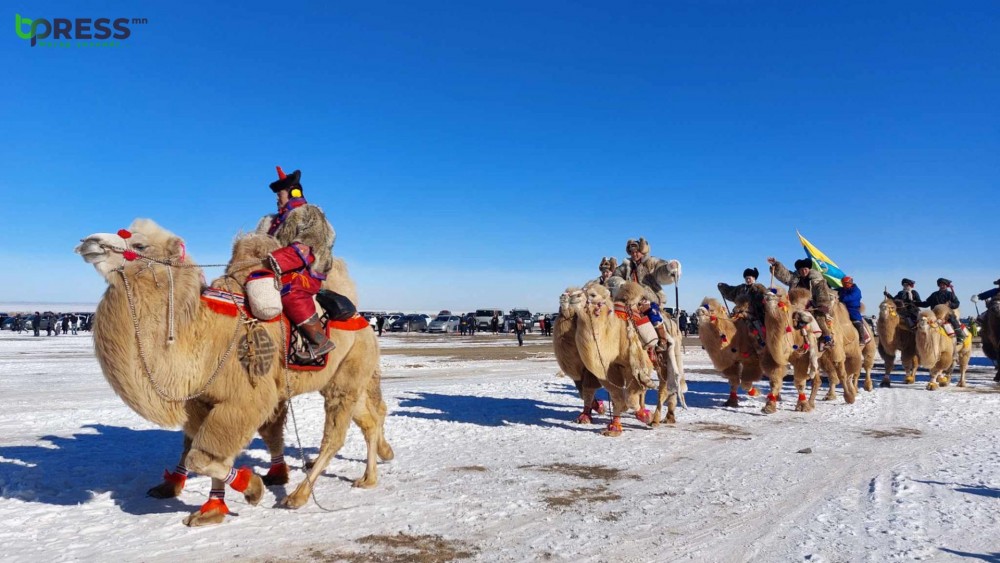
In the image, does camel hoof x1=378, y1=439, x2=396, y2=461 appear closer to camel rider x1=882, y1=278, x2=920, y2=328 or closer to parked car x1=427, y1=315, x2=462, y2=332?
camel rider x1=882, y1=278, x2=920, y2=328

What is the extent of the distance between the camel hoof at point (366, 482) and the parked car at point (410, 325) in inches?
2289

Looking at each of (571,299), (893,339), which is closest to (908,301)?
(893,339)

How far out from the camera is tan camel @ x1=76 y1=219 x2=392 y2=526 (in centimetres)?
461

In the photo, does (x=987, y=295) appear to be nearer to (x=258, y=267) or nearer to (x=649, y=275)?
(x=649, y=275)

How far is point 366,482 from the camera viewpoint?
6457 millimetres

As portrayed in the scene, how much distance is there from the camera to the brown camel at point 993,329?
17.1 meters

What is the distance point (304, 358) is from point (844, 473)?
5.60m

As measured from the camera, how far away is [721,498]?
5871mm

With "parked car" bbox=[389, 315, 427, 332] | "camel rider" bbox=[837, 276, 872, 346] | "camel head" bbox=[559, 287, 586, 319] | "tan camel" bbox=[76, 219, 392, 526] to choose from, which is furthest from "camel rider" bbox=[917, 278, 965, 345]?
"parked car" bbox=[389, 315, 427, 332]

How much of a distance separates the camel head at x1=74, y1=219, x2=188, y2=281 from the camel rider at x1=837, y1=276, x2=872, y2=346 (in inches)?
545

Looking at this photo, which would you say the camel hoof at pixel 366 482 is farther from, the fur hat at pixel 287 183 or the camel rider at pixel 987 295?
the camel rider at pixel 987 295

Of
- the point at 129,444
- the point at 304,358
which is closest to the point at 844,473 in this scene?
the point at 304,358

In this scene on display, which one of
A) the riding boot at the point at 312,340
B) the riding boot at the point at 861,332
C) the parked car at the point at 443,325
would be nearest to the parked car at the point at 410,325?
the parked car at the point at 443,325

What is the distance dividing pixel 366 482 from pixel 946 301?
58.1 ft
